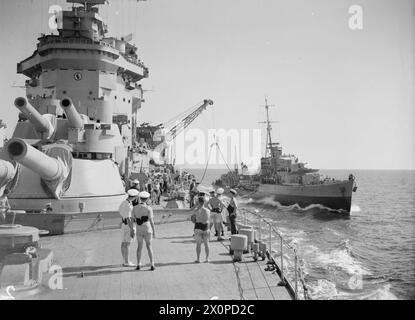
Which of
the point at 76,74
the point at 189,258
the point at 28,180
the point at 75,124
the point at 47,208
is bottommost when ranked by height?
the point at 189,258

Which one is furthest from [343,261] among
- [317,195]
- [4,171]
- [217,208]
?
[317,195]

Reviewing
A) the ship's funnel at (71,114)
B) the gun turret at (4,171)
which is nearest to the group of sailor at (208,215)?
the gun turret at (4,171)

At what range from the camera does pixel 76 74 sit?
57.0 ft

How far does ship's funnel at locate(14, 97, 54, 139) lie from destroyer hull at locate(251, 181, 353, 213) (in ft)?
91.9

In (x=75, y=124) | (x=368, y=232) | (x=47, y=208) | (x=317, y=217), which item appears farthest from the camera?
(x=317, y=217)

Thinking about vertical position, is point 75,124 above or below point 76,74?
below

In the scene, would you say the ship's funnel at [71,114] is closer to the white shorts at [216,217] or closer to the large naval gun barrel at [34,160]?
the large naval gun barrel at [34,160]

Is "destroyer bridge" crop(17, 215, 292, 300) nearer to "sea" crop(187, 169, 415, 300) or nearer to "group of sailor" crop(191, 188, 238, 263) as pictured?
"group of sailor" crop(191, 188, 238, 263)

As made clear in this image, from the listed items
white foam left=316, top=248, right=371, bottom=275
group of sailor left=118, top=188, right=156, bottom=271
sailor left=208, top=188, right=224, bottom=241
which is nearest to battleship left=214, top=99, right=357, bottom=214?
white foam left=316, top=248, right=371, bottom=275

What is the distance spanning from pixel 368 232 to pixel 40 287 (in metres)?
22.9

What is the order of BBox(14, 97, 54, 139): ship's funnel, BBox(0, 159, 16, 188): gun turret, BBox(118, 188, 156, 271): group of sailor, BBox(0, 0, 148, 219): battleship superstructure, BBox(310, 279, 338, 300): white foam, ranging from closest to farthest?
BBox(118, 188, 156, 271): group of sailor < BBox(0, 159, 16, 188): gun turret < BBox(14, 97, 54, 139): ship's funnel < BBox(0, 0, 148, 219): battleship superstructure < BBox(310, 279, 338, 300): white foam

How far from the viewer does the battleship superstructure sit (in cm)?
930
